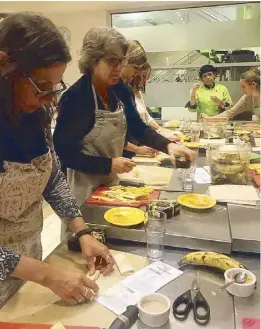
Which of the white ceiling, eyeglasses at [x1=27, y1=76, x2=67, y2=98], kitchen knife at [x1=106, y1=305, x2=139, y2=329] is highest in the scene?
the white ceiling

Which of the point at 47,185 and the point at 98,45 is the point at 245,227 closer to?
the point at 47,185

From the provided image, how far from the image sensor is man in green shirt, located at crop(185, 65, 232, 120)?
4.83 metres

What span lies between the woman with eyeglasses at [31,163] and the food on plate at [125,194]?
27cm

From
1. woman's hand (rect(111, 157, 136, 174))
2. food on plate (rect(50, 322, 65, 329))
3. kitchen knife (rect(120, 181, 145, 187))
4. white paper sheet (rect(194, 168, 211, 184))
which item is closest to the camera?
food on plate (rect(50, 322, 65, 329))

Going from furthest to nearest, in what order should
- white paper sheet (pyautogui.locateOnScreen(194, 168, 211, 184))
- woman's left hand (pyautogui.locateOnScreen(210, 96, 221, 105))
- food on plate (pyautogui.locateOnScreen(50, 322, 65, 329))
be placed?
woman's left hand (pyautogui.locateOnScreen(210, 96, 221, 105)) < white paper sheet (pyautogui.locateOnScreen(194, 168, 211, 184)) < food on plate (pyautogui.locateOnScreen(50, 322, 65, 329))

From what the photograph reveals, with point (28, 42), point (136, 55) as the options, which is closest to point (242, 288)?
point (28, 42)

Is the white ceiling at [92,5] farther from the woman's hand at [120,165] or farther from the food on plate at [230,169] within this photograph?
the woman's hand at [120,165]

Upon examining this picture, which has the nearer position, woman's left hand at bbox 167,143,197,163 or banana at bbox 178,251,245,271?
banana at bbox 178,251,245,271

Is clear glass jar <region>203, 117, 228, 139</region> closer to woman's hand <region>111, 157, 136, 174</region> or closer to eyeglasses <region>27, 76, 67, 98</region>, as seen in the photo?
woman's hand <region>111, 157, 136, 174</region>

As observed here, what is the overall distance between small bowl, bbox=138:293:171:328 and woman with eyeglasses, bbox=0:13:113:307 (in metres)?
0.15

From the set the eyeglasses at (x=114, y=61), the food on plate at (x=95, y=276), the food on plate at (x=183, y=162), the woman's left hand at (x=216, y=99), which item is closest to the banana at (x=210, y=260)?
the food on plate at (x=95, y=276)

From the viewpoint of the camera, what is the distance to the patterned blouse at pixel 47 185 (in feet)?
3.00

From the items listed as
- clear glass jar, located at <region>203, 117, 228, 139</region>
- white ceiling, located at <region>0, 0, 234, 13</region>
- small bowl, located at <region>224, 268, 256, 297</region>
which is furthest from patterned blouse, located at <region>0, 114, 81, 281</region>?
white ceiling, located at <region>0, 0, 234, 13</region>

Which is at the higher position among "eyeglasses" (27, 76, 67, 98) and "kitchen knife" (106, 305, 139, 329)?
"eyeglasses" (27, 76, 67, 98)
